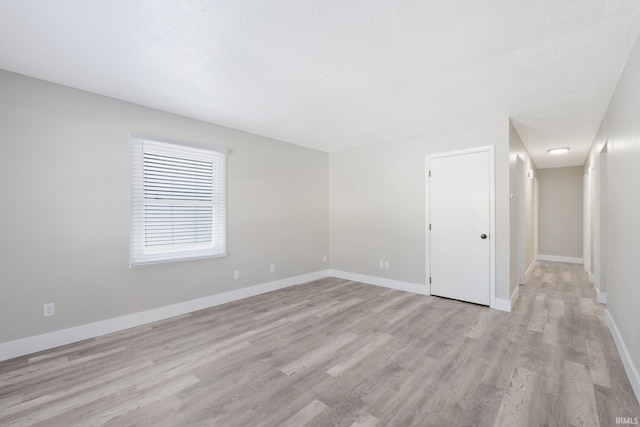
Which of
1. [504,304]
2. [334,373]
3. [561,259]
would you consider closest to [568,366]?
[504,304]

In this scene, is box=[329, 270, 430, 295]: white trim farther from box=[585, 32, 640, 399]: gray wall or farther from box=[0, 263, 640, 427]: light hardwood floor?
box=[585, 32, 640, 399]: gray wall

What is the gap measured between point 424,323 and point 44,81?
4661 mm

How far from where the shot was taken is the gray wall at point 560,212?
693cm

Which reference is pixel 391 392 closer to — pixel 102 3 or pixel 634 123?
pixel 634 123

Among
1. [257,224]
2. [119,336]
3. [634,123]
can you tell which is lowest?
[119,336]

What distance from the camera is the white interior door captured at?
12.2ft

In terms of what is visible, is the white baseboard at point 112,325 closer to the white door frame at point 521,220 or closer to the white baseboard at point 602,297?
the white door frame at point 521,220

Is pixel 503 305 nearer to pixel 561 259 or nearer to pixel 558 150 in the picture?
pixel 558 150

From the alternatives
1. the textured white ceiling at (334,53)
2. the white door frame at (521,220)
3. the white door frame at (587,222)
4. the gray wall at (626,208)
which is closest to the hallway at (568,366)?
the gray wall at (626,208)

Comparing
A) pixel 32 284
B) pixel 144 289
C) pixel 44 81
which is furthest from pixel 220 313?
pixel 44 81

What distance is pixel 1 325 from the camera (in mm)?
2377

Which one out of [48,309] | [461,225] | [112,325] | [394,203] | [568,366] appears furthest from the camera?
[394,203]

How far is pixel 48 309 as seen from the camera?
259 centimetres

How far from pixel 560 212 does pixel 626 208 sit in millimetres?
6261
